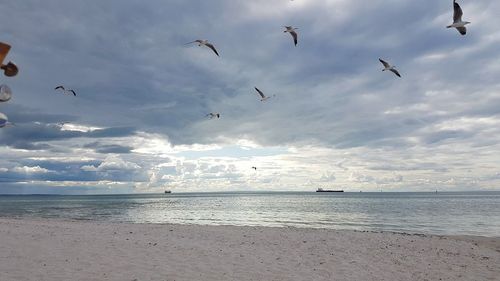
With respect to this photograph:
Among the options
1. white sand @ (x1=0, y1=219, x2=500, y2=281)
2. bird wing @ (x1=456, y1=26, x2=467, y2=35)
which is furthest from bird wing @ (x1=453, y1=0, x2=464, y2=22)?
white sand @ (x1=0, y1=219, x2=500, y2=281)

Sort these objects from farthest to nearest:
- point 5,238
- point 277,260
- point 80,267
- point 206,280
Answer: point 5,238 → point 277,260 → point 80,267 → point 206,280

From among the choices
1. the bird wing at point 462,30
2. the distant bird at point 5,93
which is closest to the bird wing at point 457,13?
the bird wing at point 462,30

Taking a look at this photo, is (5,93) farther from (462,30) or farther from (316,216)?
(316,216)

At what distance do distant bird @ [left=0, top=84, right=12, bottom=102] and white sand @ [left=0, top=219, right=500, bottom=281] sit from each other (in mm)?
8726

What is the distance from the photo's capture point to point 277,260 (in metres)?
15.6

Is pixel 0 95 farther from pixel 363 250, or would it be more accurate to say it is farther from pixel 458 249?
pixel 458 249

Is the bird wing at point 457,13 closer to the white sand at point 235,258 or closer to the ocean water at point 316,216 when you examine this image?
the white sand at point 235,258

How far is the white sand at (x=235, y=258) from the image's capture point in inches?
500

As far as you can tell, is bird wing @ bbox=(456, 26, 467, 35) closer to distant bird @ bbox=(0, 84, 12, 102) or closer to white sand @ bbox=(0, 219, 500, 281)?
white sand @ bbox=(0, 219, 500, 281)

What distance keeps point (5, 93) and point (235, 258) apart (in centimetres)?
1279

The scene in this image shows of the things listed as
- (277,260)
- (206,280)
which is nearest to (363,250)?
(277,260)

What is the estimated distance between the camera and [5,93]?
13.7 feet

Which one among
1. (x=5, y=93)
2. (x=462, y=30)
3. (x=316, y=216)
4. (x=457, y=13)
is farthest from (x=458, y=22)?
(x=316, y=216)

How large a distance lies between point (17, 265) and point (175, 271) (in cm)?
528
